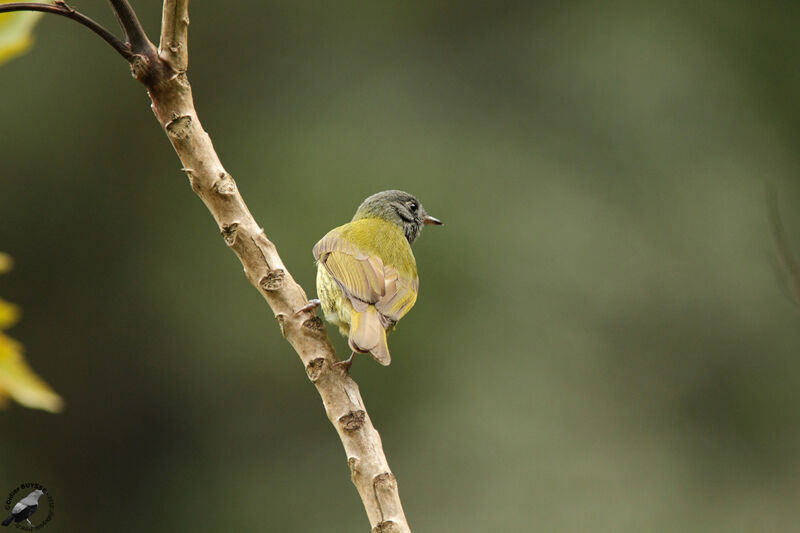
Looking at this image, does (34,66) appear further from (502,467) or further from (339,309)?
(339,309)

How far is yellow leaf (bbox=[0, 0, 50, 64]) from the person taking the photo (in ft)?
4.79

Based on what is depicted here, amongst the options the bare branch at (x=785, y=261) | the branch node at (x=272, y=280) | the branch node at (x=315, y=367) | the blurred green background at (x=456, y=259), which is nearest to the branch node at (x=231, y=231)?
the branch node at (x=272, y=280)

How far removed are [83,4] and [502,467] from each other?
20.9 ft

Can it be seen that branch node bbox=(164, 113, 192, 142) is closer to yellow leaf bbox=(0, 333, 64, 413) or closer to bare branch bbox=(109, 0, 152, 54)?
bare branch bbox=(109, 0, 152, 54)

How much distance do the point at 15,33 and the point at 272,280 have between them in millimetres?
808

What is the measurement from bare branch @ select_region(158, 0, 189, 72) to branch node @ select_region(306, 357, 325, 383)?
2.29ft

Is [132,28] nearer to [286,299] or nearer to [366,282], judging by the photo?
[286,299]

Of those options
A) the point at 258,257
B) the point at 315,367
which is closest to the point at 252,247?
the point at 258,257

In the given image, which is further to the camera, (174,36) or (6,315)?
(174,36)

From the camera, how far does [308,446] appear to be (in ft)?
35.4

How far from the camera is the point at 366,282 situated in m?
3.41

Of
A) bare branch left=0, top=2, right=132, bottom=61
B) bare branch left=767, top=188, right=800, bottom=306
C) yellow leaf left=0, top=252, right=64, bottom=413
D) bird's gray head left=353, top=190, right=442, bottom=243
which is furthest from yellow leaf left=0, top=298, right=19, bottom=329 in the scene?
bird's gray head left=353, top=190, right=442, bottom=243

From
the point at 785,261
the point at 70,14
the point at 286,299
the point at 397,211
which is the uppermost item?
the point at 397,211

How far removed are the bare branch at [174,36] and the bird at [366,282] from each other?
1.00 meters
